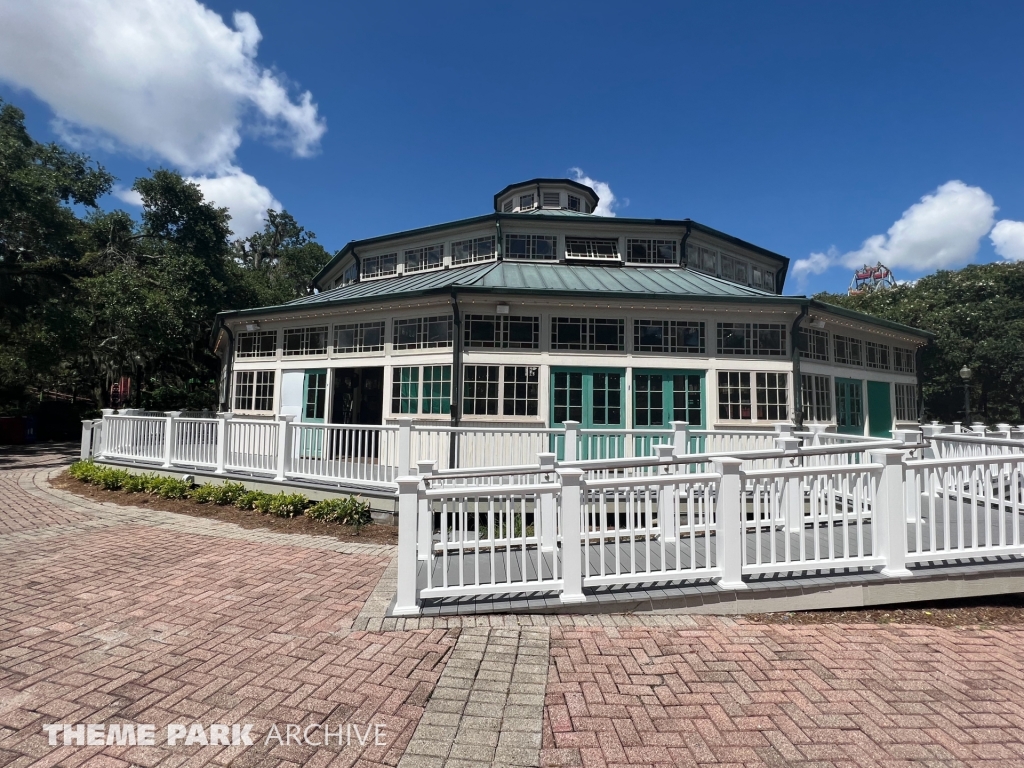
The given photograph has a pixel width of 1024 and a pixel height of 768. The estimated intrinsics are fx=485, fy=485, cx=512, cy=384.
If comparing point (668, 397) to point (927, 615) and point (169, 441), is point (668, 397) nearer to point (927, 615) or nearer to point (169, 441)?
point (927, 615)

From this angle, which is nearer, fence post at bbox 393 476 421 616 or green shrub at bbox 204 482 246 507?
fence post at bbox 393 476 421 616

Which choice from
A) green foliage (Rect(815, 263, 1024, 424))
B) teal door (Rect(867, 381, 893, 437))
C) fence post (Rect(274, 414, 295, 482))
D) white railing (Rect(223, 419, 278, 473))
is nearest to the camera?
fence post (Rect(274, 414, 295, 482))

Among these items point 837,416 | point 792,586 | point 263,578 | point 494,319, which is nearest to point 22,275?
point 494,319

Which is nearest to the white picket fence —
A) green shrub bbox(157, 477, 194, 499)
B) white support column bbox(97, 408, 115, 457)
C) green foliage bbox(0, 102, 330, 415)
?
green shrub bbox(157, 477, 194, 499)

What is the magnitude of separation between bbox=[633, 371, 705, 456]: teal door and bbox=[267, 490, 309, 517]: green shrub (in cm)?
646

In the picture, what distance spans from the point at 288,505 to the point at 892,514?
7.24m

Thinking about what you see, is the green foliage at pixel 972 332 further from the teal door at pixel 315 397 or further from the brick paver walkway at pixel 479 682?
the teal door at pixel 315 397

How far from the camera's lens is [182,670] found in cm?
300

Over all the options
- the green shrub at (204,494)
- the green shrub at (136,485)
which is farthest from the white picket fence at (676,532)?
the green shrub at (136,485)

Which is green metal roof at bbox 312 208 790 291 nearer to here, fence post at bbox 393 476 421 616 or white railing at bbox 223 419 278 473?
white railing at bbox 223 419 278 473

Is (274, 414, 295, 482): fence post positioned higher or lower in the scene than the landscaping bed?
higher

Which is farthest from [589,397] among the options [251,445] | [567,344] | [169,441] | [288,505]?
[169,441]

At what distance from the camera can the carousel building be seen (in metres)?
10.1

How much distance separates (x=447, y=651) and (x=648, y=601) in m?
1.65
